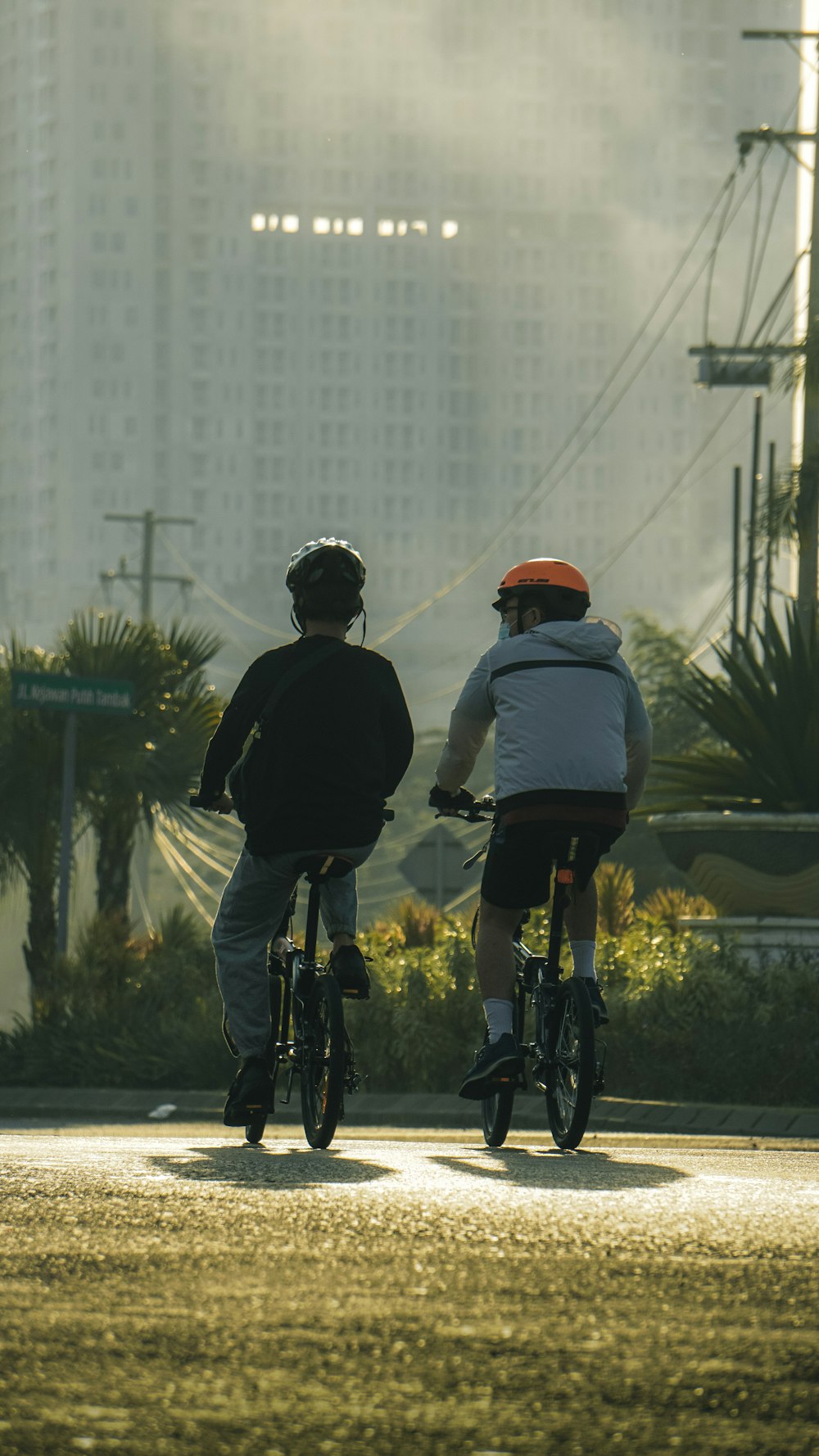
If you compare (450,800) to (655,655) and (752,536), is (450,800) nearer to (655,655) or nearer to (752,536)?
(752,536)

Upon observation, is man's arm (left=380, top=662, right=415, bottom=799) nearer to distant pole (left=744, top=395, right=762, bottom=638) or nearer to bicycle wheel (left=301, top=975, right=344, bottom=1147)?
bicycle wheel (left=301, top=975, right=344, bottom=1147)

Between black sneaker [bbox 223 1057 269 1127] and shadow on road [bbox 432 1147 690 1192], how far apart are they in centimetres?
71

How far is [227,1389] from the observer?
8.96 feet

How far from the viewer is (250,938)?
730 cm

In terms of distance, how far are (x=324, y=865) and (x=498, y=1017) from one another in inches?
28.7

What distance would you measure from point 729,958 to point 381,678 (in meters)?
8.15

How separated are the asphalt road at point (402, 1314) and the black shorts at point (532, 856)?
1887mm

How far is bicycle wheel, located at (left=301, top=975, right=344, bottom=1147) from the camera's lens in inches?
265

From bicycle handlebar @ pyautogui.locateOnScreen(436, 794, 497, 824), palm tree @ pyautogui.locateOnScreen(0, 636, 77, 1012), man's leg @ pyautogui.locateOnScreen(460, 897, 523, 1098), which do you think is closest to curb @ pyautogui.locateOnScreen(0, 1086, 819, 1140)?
bicycle handlebar @ pyautogui.locateOnScreen(436, 794, 497, 824)

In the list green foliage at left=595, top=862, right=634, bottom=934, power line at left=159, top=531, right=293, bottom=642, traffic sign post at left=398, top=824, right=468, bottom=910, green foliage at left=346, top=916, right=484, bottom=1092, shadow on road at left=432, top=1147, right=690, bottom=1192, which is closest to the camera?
shadow on road at left=432, top=1147, right=690, bottom=1192

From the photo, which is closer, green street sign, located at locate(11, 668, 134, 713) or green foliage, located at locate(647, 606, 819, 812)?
green foliage, located at locate(647, 606, 819, 812)

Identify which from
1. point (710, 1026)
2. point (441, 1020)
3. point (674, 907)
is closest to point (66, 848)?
point (441, 1020)

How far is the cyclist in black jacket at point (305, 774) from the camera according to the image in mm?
7023

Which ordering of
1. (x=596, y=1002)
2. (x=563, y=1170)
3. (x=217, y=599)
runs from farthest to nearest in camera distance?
(x=217, y=599) → (x=596, y=1002) → (x=563, y=1170)
